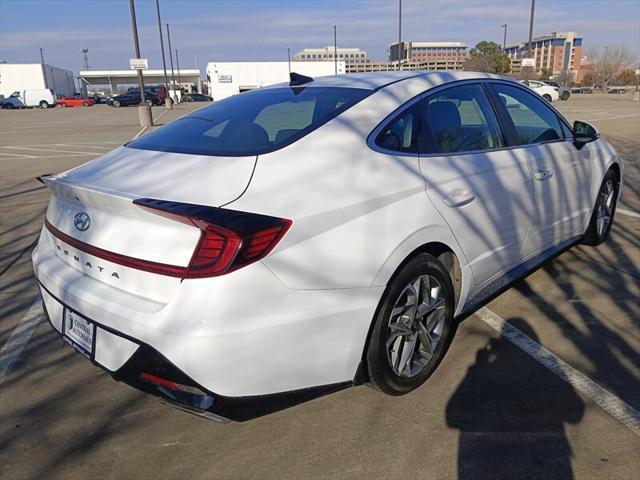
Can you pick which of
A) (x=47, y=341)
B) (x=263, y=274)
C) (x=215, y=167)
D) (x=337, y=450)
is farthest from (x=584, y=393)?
(x=47, y=341)

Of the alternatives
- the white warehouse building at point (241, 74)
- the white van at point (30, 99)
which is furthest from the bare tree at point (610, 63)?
the white van at point (30, 99)

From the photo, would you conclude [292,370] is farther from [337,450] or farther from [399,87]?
[399,87]

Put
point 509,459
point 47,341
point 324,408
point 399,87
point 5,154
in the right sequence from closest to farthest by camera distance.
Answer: point 509,459 < point 324,408 < point 399,87 < point 47,341 < point 5,154

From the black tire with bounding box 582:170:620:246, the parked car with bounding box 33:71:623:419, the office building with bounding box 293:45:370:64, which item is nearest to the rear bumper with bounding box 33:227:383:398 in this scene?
the parked car with bounding box 33:71:623:419

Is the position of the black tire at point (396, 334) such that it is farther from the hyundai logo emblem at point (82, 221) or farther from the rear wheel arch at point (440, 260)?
the hyundai logo emblem at point (82, 221)

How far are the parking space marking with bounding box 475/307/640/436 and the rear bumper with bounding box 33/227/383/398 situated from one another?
1312mm

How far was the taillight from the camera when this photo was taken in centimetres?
192

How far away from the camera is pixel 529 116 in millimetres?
3863

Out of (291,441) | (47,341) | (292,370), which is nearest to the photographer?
(292,370)

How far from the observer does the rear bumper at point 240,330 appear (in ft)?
6.28

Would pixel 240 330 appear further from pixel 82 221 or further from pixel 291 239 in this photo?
pixel 82 221

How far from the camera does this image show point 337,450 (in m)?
2.36

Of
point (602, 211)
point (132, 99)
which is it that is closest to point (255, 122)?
point (602, 211)

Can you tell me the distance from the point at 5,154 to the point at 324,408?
13711mm
